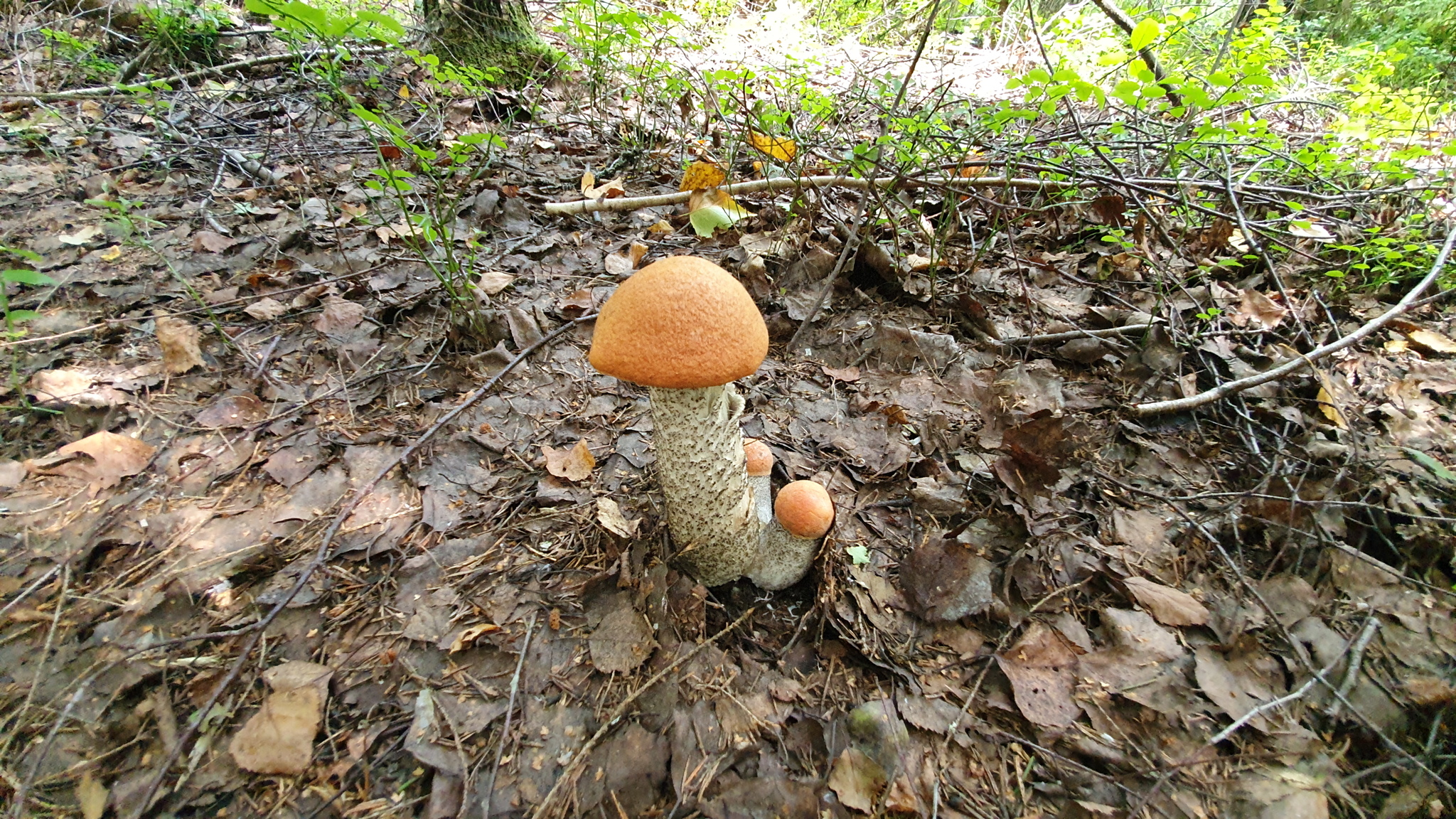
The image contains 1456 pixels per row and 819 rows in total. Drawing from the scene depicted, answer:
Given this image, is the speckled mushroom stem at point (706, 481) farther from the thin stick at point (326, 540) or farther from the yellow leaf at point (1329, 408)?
the yellow leaf at point (1329, 408)

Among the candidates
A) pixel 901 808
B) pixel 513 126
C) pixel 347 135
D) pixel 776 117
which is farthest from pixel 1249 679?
pixel 347 135

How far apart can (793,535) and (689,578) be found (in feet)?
1.71

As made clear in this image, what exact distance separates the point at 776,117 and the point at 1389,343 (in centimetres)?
400

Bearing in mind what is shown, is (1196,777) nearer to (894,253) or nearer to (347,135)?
(894,253)

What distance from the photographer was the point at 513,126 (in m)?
5.51

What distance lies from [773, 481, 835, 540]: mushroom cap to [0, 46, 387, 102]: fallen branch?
5618 millimetres

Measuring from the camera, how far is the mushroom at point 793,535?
2283mm

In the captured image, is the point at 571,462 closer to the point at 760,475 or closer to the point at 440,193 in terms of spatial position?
the point at 760,475

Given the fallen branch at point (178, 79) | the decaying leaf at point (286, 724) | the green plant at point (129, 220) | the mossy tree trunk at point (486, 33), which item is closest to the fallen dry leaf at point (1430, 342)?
the decaying leaf at point (286, 724)

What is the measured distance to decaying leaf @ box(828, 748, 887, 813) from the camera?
178cm

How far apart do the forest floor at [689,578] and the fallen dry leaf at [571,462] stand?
0.09ft

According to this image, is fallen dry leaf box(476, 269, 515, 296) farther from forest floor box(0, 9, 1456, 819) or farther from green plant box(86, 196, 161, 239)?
green plant box(86, 196, 161, 239)

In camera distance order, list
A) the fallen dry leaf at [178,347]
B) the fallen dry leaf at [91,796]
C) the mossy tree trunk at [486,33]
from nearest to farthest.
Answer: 1. the fallen dry leaf at [91,796]
2. the fallen dry leaf at [178,347]
3. the mossy tree trunk at [486,33]

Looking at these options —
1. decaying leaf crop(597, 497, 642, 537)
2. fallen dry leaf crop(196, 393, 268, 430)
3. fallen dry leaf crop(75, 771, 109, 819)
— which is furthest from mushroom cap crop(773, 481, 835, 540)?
fallen dry leaf crop(196, 393, 268, 430)
